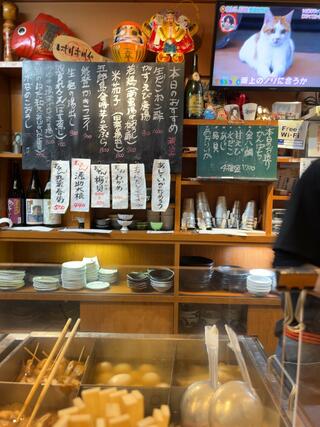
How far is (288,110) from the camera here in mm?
2988

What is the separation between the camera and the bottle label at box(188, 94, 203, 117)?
2887 millimetres

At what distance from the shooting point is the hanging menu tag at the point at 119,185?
288 centimetres

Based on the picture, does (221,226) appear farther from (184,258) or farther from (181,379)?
(181,379)

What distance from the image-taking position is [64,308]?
5.63 feet

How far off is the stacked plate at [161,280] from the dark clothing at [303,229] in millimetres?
678

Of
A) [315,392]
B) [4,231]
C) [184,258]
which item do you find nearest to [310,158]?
[184,258]

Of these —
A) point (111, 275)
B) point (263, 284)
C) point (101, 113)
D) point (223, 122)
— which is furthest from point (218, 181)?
point (263, 284)

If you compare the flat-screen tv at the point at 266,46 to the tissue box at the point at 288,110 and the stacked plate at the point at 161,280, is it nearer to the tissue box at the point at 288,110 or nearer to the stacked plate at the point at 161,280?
the tissue box at the point at 288,110

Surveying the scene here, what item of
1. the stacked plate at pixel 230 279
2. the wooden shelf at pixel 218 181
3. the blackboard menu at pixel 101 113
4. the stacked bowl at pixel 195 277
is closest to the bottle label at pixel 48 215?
the blackboard menu at pixel 101 113

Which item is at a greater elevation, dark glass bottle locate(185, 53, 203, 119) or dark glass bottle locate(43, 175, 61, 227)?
dark glass bottle locate(185, 53, 203, 119)

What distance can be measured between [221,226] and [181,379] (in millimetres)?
1900

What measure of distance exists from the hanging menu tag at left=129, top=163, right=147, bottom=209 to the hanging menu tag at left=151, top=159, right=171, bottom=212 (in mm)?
77

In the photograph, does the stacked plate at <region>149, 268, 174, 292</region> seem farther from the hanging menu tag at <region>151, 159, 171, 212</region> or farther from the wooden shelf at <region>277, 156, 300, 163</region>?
the wooden shelf at <region>277, 156, 300, 163</region>

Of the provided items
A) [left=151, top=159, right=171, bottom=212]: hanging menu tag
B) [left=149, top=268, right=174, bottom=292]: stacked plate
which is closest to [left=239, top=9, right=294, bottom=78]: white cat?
[left=151, top=159, right=171, bottom=212]: hanging menu tag
